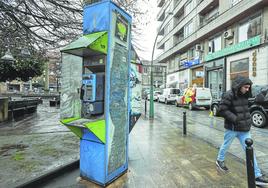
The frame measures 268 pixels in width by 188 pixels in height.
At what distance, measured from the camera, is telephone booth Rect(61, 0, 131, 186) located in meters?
3.38

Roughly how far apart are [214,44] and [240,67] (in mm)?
5319

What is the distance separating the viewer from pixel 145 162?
470 centimetres

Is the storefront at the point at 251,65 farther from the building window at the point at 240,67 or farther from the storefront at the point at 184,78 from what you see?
the storefront at the point at 184,78

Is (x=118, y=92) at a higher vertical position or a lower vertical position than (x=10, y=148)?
higher

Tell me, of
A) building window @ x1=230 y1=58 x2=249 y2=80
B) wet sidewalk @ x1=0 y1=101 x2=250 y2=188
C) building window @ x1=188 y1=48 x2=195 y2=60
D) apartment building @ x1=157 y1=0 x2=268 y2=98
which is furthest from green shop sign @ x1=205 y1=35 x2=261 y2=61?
wet sidewalk @ x1=0 y1=101 x2=250 y2=188

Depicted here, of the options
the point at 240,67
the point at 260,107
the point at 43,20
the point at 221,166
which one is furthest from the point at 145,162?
the point at 240,67

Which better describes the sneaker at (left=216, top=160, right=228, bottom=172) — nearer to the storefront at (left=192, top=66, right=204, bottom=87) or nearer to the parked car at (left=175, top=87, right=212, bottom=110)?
the parked car at (left=175, top=87, right=212, bottom=110)

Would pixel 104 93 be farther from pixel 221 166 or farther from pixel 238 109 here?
pixel 221 166

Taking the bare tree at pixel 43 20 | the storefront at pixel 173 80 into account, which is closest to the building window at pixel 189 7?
the storefront at pixel 173 80

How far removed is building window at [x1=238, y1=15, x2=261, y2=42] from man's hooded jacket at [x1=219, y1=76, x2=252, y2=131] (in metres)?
14.5

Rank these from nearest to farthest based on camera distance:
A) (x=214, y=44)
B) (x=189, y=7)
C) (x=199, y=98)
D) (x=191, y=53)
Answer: (x=199, y=98) < (x=214, y=44) < (x=189, y=7) < (x=191, y=53)

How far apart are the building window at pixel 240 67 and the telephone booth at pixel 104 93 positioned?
51.9 ft

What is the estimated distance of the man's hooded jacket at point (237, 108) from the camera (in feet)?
12.7

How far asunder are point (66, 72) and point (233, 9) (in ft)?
55.1
